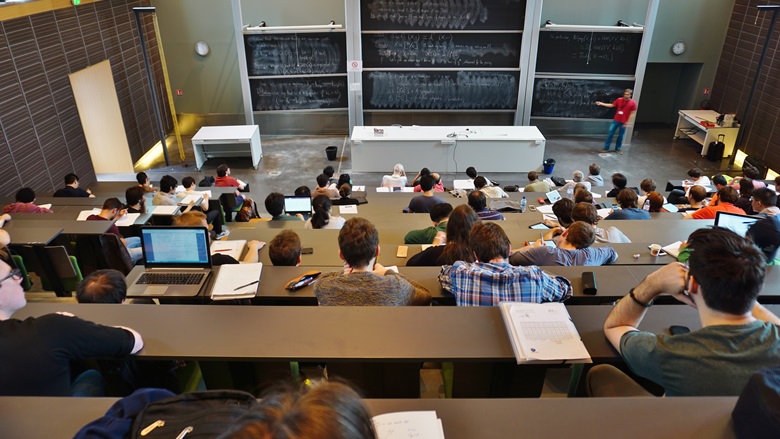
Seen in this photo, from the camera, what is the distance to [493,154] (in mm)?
8984

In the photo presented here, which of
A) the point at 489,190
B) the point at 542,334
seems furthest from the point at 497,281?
the point at 489,190

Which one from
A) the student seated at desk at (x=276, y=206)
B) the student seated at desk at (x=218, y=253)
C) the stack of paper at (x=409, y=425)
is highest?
the stack of paper at (x=409, y=425)

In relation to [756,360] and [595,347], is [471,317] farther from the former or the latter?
[756,360]

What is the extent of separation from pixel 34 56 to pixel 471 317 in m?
7.29

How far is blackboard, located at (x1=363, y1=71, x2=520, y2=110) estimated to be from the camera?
9883mm

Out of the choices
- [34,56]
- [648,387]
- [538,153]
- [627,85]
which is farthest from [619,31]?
[34,56]

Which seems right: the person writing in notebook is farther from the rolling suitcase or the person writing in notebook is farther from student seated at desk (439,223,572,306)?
the rolling suitcase

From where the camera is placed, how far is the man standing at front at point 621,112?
9508mm

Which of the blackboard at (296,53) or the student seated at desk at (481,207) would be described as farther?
the blackboard at (296,53)

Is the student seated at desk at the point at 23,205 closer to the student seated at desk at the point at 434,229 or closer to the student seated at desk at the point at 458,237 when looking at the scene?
the student seated at desk at the point at 434,229

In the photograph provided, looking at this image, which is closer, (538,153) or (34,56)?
(34,56)

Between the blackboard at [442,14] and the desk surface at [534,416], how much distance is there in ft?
29.5

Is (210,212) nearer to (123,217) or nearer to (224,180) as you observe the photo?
(123,217)

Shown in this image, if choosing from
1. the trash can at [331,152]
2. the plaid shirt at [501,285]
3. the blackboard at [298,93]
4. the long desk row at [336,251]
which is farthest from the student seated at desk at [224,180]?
the plaid shirt at [501,285]
